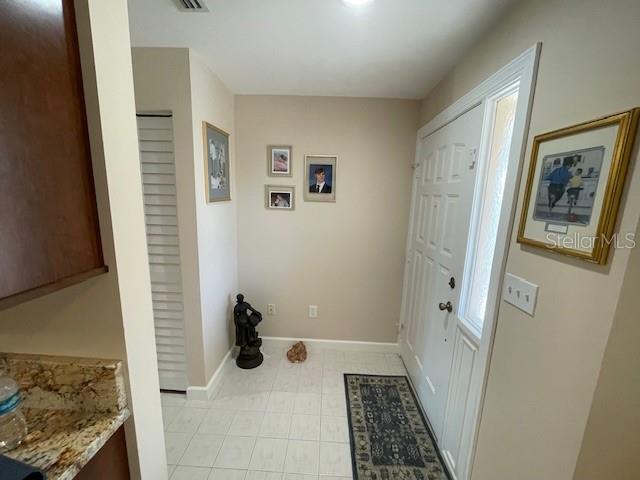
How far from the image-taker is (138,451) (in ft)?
2.45

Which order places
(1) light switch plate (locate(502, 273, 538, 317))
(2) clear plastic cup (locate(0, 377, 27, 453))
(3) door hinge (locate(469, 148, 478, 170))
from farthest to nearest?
(3) door hinge (locate(469, 148, 478, 170)), (1) light switch plate (locate(502, 273, 538, 317)), (2) clear plastic cup (locate(0, 377, 27, 453))

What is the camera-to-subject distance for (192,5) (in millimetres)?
1111

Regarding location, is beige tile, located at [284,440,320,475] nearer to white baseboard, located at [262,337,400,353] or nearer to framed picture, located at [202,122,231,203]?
white baseboard, located at [262,337,400,353]

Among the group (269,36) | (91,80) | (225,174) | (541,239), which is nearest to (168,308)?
(225,174)

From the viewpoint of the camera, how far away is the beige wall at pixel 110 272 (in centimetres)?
58

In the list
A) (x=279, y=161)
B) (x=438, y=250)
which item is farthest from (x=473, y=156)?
(x=279, y=161)

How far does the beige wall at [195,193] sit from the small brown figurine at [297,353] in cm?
59

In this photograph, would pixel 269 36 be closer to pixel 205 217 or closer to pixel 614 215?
pixel 205 217

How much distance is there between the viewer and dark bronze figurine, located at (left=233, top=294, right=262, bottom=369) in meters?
2.17

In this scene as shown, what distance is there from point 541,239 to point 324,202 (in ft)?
5.25

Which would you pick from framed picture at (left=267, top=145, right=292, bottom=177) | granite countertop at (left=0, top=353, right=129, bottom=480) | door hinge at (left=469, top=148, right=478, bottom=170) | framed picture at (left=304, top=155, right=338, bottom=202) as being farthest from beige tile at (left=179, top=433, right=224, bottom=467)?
door hinge at (left=469, top=148, right=478, bottom=170)

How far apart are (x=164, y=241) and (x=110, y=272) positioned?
118 cm

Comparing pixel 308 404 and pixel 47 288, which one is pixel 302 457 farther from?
pixel 47 288

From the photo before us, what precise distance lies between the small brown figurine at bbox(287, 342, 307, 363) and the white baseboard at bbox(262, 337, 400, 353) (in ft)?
0.33
